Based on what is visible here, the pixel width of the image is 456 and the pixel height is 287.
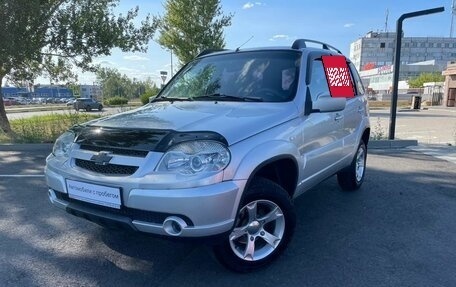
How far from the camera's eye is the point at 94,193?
9.27 feet

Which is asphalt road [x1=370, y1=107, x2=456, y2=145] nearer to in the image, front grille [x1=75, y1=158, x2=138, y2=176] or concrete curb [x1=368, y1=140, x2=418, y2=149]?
concrete curb [x1=368, y1=140, x2=418, y2=149]

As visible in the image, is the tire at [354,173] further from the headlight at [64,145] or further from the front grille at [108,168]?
the headlight at [64,145]

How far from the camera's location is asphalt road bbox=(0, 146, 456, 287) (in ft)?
9.87

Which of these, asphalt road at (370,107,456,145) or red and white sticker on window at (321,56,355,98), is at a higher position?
red and white sticker on window at (321,56,355,98)

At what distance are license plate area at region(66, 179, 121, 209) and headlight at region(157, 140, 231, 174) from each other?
42cm

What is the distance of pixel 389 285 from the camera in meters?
2.91

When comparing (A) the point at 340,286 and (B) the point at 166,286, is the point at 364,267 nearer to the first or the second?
(A) the point at 340,286

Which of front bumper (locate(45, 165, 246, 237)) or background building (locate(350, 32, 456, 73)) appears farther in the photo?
background building (locate(350, 32, 456, 73))

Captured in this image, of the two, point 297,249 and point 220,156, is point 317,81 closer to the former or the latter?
point 297,249

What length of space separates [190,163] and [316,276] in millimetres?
1443

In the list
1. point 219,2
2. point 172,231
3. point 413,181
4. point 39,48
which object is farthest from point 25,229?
point 219,2

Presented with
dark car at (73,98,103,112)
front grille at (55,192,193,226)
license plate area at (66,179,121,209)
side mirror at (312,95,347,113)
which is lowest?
dark car at (73,98,103,112)

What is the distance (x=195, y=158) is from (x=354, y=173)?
11.0ft

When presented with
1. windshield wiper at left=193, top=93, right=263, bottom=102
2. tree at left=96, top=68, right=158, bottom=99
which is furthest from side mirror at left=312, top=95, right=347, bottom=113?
tree at left=96, top=68, right=158, bottom=99
